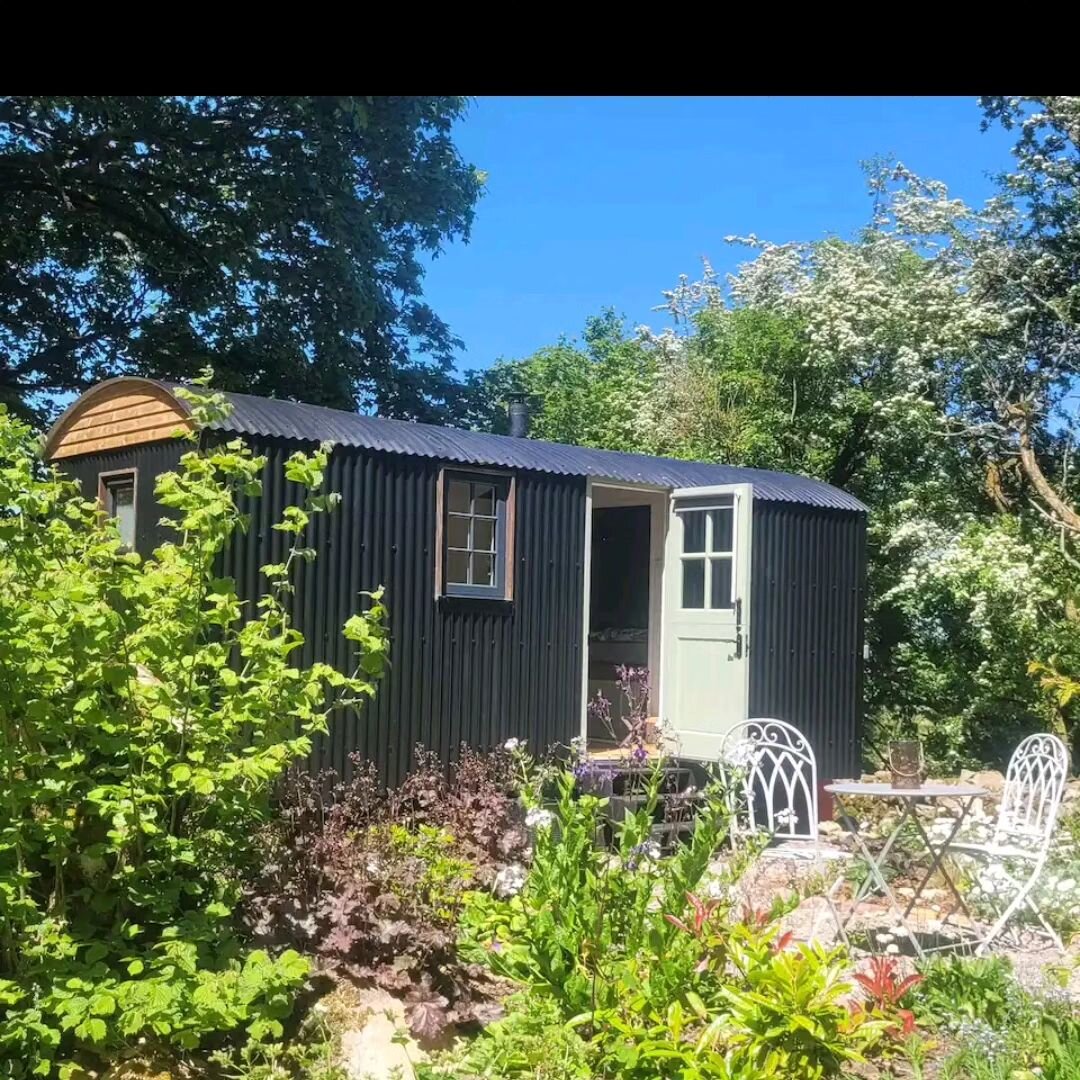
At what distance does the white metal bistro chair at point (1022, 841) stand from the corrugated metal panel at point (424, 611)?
2.88m

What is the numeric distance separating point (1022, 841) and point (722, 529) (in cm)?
311

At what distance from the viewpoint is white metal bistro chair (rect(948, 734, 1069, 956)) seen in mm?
5195

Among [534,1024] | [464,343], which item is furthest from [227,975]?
[464,343]

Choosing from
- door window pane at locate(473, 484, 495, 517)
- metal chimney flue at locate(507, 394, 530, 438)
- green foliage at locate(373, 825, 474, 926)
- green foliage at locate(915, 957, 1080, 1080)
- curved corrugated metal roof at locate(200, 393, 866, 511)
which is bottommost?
green foliage at locate(915, 957, 1080, 1080)

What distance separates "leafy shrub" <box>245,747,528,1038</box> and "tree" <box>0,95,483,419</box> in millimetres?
9965

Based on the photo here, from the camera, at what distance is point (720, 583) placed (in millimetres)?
8617

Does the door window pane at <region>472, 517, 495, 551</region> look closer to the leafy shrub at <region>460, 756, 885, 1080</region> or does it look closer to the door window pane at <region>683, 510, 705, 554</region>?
the door window pane at <region>683, 510, 705, 554</region>

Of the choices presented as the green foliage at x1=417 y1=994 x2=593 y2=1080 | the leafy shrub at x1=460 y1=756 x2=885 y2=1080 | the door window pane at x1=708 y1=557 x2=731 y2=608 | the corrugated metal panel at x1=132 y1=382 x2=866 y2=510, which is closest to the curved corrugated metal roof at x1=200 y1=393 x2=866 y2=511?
the corrugated metal panel at x1=132 y1=382 x2=866 y2=510

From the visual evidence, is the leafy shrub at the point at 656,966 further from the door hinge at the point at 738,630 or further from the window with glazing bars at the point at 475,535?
the door hinge at the point at 738,630

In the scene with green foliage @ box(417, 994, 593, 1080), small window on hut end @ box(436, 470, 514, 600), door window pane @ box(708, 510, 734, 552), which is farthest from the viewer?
door window pane @ box(708, 510, 734, 552)

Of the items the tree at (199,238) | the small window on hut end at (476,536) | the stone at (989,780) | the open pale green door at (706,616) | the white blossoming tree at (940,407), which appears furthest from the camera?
the tree at (199,238)

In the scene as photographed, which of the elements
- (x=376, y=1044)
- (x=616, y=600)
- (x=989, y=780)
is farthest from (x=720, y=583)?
(x=376, y=1044)

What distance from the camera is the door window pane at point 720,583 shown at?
28.0 ft

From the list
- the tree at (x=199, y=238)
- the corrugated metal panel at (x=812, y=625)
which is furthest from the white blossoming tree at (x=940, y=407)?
the tree at (x=199, y=238)
